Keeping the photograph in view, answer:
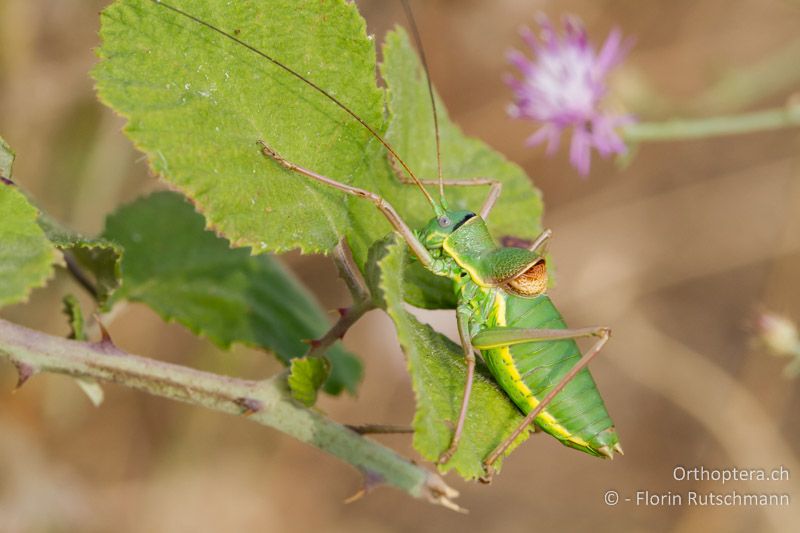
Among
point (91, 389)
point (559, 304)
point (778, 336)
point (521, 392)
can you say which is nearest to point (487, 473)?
point (521, 392)

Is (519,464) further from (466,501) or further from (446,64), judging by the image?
(446,64)

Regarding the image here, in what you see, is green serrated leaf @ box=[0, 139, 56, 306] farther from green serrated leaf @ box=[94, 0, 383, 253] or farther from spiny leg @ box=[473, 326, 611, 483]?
spiny leg @ box=[473, 326, 611, 483]

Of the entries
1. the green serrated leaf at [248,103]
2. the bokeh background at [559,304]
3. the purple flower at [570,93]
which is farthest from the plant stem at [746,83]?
the green serrated leaf at [248,103]

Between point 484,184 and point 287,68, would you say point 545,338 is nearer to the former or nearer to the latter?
point 484,184

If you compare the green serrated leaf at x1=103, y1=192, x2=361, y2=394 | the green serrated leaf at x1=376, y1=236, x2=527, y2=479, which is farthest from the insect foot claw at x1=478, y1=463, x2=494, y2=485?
the green serrated leaf at x1=103, y1=192, x2=361, y2=394

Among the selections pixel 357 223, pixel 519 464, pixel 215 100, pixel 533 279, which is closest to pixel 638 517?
pixel 519 464
